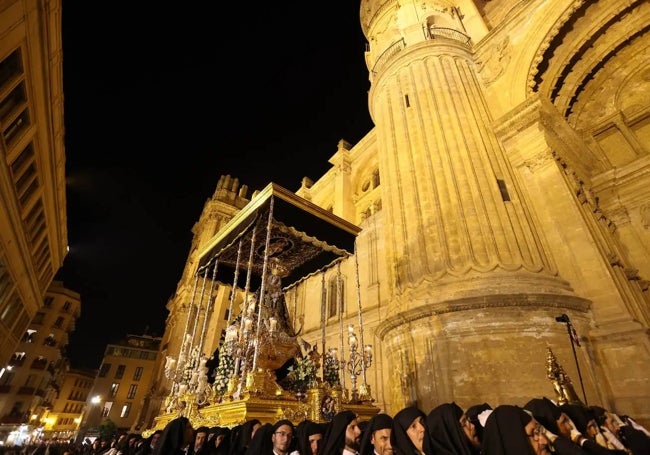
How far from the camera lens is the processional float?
192 inches

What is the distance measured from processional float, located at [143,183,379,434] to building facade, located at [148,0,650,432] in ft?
3.63

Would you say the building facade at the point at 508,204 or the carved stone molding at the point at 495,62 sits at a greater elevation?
the carved stone molding at the point at 495,62

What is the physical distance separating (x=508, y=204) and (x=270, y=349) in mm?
6815

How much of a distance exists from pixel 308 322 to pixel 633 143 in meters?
14.5

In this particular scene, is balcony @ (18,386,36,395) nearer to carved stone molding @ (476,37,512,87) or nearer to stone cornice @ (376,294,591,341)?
stone cornice @ (376,294,591,341)

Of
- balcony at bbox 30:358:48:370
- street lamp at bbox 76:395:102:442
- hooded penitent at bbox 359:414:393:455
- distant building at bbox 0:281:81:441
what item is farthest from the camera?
street lamp at bbox 76:395:102:442

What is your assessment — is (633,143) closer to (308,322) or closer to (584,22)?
(584,22)

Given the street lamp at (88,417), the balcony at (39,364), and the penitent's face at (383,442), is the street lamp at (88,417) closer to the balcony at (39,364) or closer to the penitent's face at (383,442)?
the balcony at (39,364)

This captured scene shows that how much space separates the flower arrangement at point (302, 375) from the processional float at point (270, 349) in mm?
18

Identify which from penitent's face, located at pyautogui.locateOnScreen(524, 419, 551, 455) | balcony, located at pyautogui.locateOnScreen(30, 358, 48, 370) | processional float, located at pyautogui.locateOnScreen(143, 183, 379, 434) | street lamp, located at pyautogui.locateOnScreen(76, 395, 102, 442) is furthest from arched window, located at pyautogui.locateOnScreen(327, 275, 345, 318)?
street lamp, located at pyautogui.locateOnScreen(76, 395, 102, 442)

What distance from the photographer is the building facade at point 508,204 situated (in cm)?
651

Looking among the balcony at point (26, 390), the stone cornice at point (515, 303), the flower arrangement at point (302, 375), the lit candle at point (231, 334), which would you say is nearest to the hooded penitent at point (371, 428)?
the flower arrangement at point (302, 375)

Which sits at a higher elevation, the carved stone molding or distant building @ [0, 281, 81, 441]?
the carved stone molding

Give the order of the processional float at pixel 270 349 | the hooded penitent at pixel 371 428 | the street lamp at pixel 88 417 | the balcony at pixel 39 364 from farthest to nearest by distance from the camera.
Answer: the street lamp at pixel 88 417 → the balcony at pixel 39 364 → the processional float at pixel 270 349 → the hooded penitent at pixel 371 428
